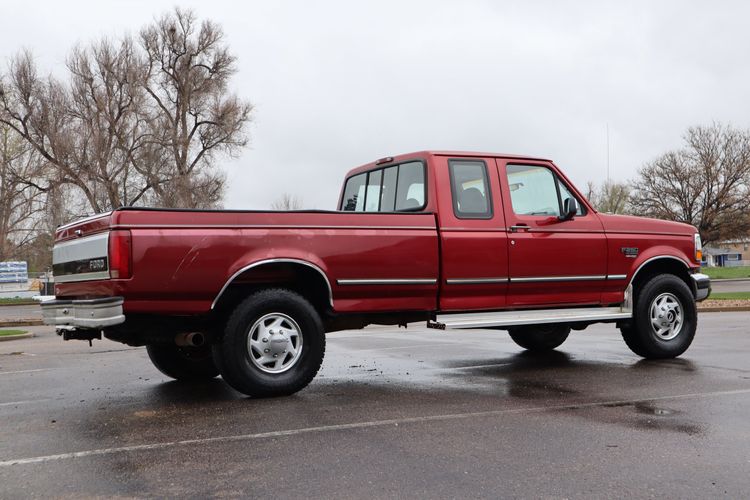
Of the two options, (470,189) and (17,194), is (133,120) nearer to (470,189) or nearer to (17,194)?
(17,194)

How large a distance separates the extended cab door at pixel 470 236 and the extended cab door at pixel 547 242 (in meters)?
0.14

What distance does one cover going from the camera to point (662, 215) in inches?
2335

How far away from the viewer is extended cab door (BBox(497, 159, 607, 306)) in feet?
23.4

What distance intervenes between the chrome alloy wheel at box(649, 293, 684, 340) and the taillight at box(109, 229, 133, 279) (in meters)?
5.45

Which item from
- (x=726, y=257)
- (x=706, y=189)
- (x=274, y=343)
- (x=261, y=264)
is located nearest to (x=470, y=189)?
(x=261, y=264)

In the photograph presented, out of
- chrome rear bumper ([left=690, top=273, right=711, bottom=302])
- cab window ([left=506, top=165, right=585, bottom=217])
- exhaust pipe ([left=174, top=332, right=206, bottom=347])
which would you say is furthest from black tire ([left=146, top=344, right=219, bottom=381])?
chrome rear bumper ([left=690, top=273, right=711, bottom=302])

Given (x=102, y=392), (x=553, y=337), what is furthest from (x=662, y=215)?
(x=102, y=392)

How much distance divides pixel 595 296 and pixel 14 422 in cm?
549

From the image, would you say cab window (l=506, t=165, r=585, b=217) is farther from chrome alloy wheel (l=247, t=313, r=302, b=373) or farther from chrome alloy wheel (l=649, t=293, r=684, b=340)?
chrome alloy wheel (l=247, t=313, r=302, b=373)

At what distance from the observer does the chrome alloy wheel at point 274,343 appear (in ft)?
19.3

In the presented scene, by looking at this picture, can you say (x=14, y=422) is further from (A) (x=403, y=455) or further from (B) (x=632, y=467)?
(B) (x=632, y=467)

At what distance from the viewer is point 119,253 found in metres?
5.39

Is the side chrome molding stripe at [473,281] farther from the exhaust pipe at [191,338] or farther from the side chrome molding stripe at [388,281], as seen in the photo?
the exhaust pipe at [191,338]

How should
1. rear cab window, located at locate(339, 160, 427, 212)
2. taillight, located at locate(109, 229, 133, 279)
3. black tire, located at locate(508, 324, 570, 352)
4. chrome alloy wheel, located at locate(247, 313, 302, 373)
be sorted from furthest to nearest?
black tire, located at locate(508, 324, 570, 352)
rear cab window, located at locate(339, 160, 427, 212)
chrome alloy wheel, located at locate(247, 313, 302, 373)
taillight, located at locate(109, 229, 133, 279)
